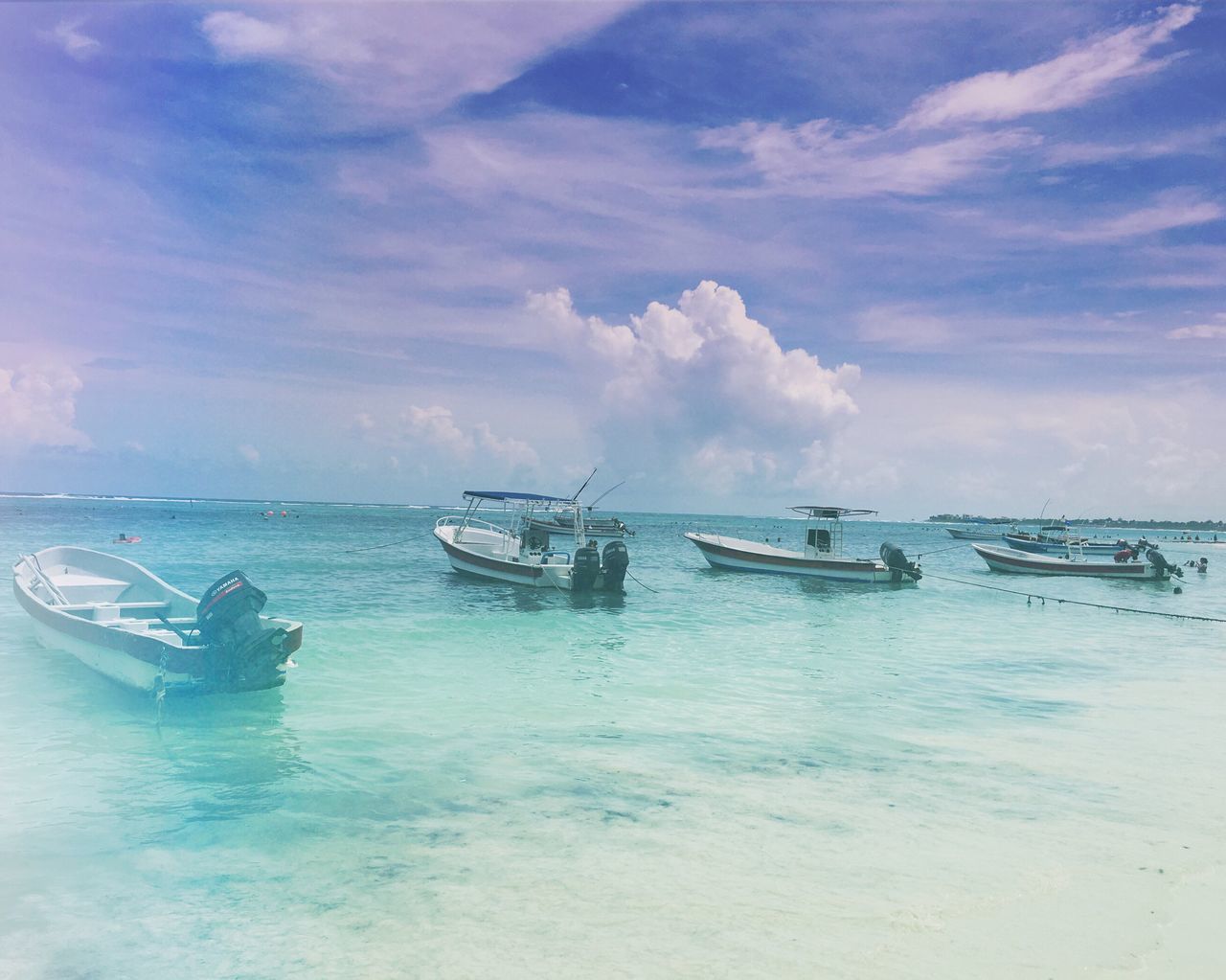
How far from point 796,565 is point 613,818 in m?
32.0

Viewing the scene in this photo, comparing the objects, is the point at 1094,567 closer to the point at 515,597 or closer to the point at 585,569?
the point at 585,569

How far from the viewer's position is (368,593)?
94.4 feet

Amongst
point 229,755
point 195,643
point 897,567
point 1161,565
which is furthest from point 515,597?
point 1161,565

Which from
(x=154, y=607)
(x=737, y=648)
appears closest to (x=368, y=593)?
(x=154, y=607)

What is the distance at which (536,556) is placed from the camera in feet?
101

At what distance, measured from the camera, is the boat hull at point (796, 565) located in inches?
1503

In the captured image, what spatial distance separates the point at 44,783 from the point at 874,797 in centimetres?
930

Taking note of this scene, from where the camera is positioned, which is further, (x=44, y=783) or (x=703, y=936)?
(x=44, y=783)

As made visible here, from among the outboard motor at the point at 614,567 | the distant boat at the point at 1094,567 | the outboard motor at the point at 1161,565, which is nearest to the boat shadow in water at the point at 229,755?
the outboard motor at the point at 614,567

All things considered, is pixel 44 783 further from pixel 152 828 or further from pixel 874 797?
pixel 874 797

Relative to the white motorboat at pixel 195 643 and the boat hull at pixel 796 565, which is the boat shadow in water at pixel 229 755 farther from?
the boat hull at pixel 796 565

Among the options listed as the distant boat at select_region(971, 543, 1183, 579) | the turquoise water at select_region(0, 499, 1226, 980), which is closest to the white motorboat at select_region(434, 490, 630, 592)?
the turquoise water at select_region(0, 499, 1226, 980)

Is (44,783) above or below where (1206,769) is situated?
below

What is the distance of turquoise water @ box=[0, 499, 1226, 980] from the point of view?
5.69m
